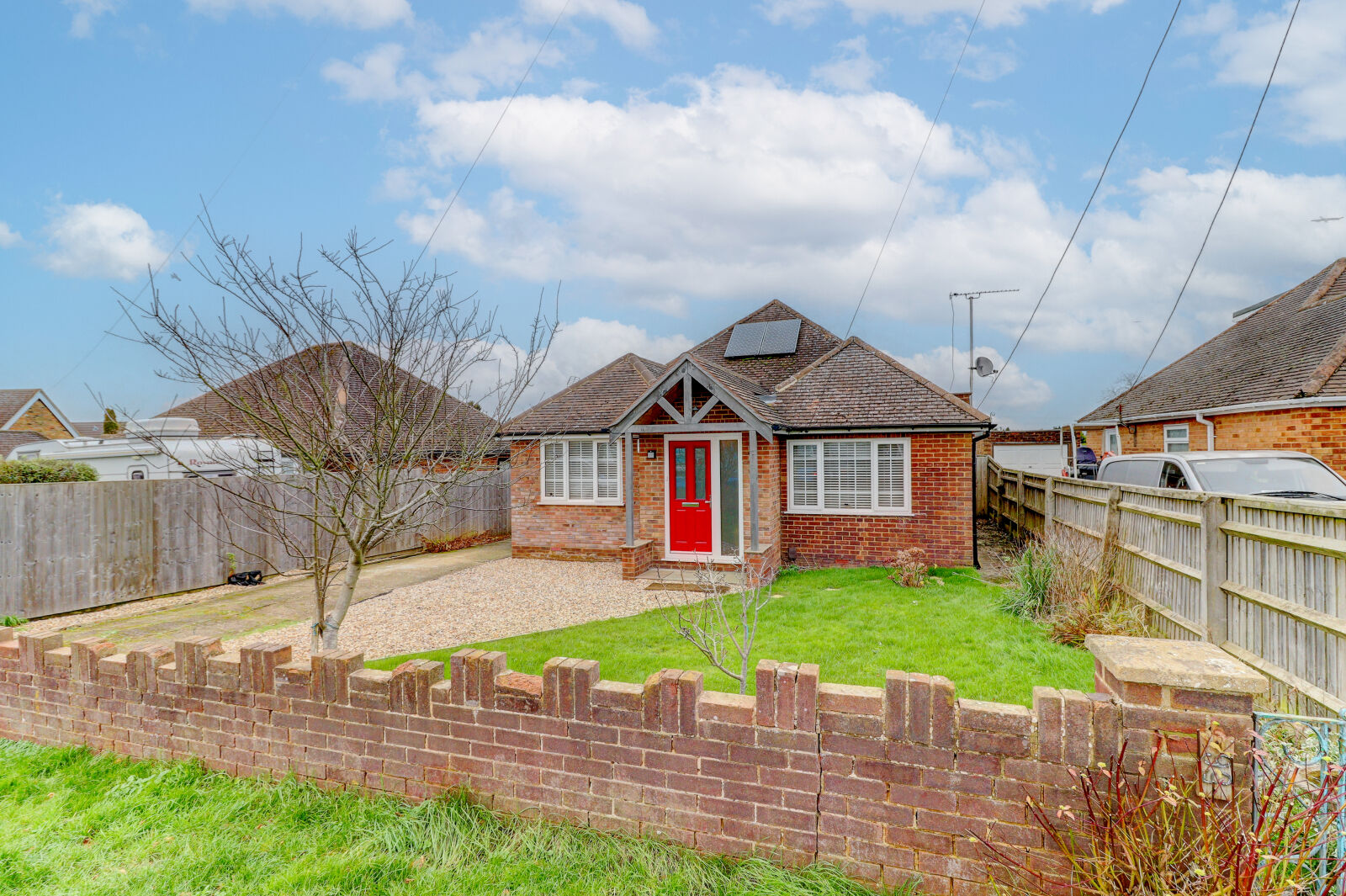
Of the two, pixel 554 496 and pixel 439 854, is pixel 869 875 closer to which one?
pixel 439 854

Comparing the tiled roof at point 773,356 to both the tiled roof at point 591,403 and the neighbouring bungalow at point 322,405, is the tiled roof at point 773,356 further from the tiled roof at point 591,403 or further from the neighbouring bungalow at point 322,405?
the neighbouring bungalow at point 322,405

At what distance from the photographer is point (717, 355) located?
1856cm

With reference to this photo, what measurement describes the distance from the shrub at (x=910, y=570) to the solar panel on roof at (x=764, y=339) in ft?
26.5

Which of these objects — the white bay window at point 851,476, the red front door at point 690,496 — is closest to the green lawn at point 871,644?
the white bay window at point 851,476

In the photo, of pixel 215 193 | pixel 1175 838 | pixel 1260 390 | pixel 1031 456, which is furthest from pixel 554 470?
pixel 1031 456

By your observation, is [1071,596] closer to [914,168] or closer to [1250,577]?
[1250,577]

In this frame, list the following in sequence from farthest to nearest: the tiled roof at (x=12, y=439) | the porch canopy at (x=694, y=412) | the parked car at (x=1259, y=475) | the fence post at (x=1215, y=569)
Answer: the tiled roof at (x=12, y=439) → the porch canopy at (x=694, y=412) → the parked car at (x=1259, y=475) → the fence post at (x=1215, y=569)

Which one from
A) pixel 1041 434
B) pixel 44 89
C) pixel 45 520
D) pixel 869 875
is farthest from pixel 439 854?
pixel 1041 434

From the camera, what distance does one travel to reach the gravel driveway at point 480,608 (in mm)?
7871

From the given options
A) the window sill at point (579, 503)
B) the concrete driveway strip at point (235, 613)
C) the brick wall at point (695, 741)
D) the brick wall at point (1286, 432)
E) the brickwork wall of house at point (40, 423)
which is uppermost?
the brickwork wall of house at point (40, 423)

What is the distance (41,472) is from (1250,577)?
1591 cm

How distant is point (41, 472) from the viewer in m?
9.95

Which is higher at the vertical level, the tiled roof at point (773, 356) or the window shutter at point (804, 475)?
the tiled roof at point (773, 356)

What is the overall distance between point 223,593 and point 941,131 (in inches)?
689
